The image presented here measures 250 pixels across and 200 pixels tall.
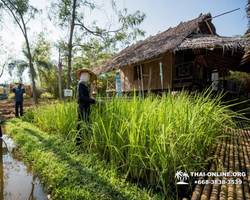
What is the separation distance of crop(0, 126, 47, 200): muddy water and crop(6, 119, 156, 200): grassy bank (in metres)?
0.10

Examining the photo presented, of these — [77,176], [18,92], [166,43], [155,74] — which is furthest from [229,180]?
[18,92]

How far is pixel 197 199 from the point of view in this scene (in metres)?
1.15

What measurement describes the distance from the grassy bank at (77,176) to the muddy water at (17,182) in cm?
10

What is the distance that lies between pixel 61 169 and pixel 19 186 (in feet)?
1.90

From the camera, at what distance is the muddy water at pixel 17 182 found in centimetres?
175

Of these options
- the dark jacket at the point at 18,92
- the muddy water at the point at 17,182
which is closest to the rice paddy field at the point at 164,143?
the muddy water at the point at 17,182

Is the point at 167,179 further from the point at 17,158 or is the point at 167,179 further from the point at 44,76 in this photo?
the point at 44,76

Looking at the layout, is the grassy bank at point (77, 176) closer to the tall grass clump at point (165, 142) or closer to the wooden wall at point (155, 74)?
the tall grass clump at point (165, 142)

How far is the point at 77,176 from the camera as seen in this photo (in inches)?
70.8

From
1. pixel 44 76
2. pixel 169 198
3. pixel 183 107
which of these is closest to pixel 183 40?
pixel 183 107

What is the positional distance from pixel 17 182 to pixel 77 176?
0.93 meters

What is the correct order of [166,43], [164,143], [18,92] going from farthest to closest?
[18,92], [166,43], [164,143]

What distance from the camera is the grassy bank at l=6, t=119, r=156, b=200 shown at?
4.96 feet

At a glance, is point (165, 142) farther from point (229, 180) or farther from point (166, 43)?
point (166, 43)
